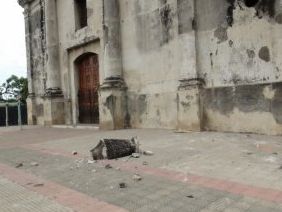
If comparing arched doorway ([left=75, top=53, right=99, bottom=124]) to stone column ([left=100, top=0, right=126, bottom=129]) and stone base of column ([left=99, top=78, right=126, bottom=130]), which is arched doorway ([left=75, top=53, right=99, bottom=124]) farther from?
stone base of column ([left=99, top=78, right=126, bottom=130])

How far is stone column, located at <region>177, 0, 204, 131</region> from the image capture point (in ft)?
30.2

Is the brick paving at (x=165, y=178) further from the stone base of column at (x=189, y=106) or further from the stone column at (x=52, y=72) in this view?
the stone column at (x=52, y=72)

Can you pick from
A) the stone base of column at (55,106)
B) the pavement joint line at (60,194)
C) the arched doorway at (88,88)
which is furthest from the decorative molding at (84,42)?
the pavement joint line at (60,194)

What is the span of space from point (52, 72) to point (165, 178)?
1180 cm

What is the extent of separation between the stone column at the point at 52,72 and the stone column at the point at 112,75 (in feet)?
13.0

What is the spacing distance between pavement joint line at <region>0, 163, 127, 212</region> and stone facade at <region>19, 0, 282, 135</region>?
15.9 ft

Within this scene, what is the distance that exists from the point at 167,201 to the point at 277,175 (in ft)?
5.01

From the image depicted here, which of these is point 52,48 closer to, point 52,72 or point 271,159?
point 52,72

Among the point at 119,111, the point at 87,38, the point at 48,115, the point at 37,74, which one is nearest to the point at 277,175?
the point at 119,111

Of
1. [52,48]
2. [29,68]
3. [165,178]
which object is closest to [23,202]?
[165,178]

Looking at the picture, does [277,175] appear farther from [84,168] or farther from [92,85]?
[92,85]

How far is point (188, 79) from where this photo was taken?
9.49m

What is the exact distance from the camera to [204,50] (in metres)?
9.39

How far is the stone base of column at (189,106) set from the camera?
30.1ft
